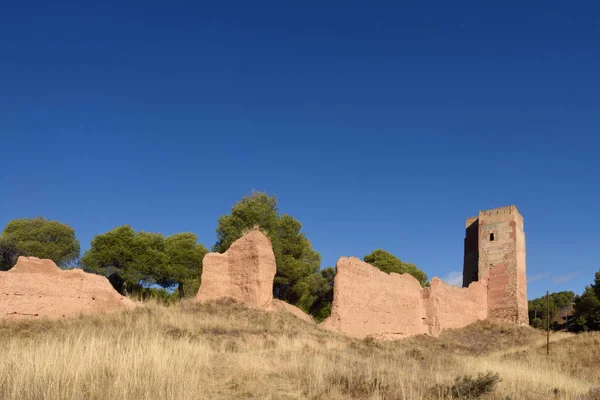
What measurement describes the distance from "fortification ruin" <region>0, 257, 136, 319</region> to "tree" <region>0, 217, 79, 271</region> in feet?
47.1

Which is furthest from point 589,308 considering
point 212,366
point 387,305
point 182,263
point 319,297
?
point 212,366

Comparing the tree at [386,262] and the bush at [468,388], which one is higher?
the tree at [386,262]

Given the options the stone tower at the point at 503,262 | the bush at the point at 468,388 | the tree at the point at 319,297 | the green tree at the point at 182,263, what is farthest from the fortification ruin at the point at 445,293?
the green tree at the point at 182,263

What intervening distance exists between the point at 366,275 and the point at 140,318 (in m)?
9.48

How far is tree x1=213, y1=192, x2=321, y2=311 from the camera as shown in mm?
26938

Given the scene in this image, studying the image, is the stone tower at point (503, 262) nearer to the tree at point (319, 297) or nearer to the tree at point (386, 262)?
Answer: the tree at point (386, 262)

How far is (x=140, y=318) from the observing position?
1420 centimetres

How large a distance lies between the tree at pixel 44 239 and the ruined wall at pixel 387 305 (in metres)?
18.7

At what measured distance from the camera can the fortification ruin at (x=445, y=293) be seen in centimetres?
1939

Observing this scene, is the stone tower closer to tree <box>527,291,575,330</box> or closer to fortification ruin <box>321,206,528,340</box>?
fortification ruin <box>321,206,528,340</box>

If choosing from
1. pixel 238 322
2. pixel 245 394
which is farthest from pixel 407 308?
pixel 245 394

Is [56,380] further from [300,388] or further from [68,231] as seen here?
[68,231]

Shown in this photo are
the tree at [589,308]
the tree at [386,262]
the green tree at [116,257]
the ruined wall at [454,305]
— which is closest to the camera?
the ruined wall at [454,305]

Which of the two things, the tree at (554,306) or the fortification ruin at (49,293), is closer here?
the fortification ruin at (49,293)
